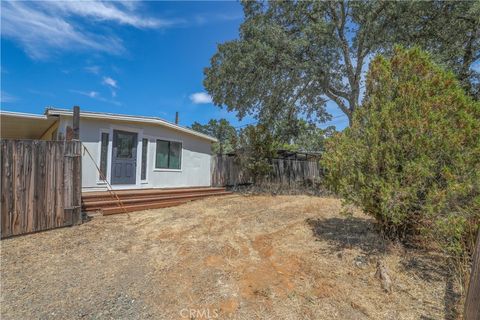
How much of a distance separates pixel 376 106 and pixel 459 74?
352 inches

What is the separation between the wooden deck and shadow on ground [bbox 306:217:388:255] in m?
4.43

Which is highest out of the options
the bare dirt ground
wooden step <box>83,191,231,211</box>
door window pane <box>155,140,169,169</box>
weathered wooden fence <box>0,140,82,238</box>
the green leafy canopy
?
the green leafy canopy

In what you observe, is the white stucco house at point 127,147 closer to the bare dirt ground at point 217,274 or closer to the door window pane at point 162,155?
the door window pane at point 162,155

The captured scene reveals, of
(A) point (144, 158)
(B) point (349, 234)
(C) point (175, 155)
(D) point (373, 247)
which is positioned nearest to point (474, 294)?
(D) point (373, 247)

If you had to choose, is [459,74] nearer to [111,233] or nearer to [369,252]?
[369,252]

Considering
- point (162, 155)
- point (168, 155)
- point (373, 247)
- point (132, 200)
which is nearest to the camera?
point (373, 247)

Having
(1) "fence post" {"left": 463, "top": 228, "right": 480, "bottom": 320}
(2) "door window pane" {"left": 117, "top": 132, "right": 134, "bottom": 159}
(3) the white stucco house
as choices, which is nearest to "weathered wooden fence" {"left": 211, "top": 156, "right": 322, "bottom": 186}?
(3) the white stucco house

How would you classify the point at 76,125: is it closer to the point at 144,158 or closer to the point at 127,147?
the point at 127,147

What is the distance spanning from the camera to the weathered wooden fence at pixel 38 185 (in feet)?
14.7

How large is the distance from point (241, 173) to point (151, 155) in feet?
16.5

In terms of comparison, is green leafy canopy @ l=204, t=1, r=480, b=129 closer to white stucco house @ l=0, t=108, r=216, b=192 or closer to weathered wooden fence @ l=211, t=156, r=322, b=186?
weathered wooden fence @ l=211, t=156, r=322, b=186

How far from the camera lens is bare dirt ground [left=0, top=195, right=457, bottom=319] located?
8.66ft

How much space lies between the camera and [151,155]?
367 inches

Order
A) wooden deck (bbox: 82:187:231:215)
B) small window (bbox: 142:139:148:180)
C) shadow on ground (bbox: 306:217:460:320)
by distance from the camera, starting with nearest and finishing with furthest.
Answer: shadow on ground (bbox: 306:217:460:320), wooden deck (bbox: 82:187:231:215), small window (bbox: 142:139:148:180)
